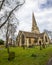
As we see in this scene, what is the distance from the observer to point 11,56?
3098 cm

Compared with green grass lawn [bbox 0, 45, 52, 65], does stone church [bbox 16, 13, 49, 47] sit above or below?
above

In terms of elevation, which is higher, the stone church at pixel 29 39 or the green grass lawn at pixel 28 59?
the stone church at pixel 29 39

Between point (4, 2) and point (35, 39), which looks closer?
point (4, 2)

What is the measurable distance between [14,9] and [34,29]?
272ft

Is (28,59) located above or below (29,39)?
below

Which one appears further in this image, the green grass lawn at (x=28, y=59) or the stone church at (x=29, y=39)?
A: the stone church at (x=29, y=39)

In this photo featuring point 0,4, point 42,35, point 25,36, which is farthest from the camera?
point 42,35

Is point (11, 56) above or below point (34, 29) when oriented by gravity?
below

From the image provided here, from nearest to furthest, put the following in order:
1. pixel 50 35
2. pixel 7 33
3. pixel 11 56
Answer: pixel 11 56
pixel 7 33
pixel 50 35

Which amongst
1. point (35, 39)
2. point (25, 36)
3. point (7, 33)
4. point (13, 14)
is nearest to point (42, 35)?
point (35, 39)

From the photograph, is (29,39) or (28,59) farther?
(29,39)

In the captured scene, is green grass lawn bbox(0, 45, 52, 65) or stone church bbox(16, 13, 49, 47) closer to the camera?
green grass lawn bbox(0, 45, 52, 65)

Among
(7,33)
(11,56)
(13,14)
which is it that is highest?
(13,14)

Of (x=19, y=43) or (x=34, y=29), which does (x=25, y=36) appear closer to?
(x=19, y=43)
